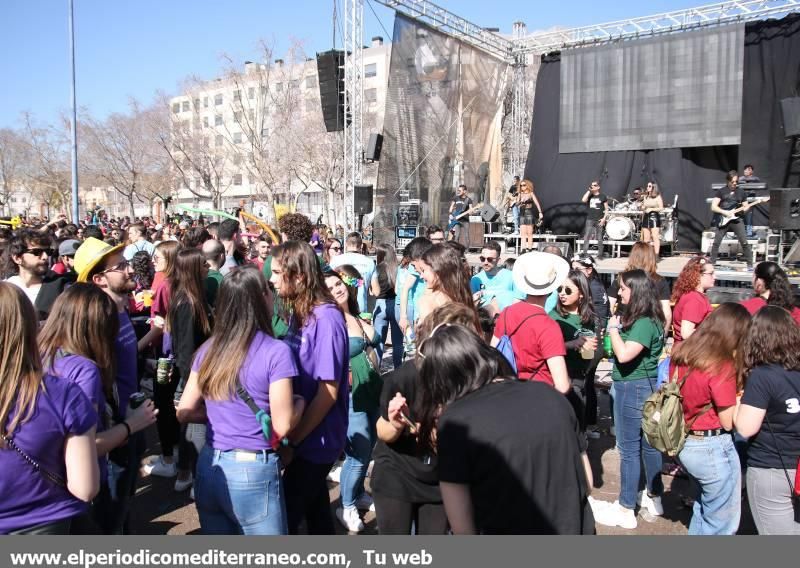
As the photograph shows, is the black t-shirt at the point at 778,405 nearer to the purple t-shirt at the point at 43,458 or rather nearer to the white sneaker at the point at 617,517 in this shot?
the white sneaker at the point at 617,517

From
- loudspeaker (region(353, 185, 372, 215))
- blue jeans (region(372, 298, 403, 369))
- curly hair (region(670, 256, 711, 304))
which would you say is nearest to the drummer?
loudspeaker (region(353, 185, 372, 215))

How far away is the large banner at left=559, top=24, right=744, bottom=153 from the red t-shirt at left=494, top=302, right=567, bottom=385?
1369 cm

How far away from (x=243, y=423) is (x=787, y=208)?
34.8ft

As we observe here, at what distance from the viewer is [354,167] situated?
13.4 metres

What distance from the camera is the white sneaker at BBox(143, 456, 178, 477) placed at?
4320 millimetres

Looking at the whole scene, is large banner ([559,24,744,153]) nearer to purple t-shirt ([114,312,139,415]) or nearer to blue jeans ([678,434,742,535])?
blue jeans ([678,434,742,535])

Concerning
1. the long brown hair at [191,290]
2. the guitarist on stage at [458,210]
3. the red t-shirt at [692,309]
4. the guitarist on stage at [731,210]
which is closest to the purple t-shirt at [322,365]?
the long brown hair at [191,290]

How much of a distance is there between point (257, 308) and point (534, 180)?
16598mm

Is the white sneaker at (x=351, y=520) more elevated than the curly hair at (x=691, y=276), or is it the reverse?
the curly hair at (x=691, y=276)

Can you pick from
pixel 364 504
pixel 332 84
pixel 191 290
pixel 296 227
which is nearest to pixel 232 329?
pixel 191 290

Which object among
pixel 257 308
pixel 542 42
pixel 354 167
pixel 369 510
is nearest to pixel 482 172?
pixel 542 42

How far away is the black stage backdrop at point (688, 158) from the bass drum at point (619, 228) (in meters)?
3.11

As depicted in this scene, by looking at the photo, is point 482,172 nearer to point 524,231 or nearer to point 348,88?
point 524,231

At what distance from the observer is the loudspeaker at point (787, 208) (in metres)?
10.0
